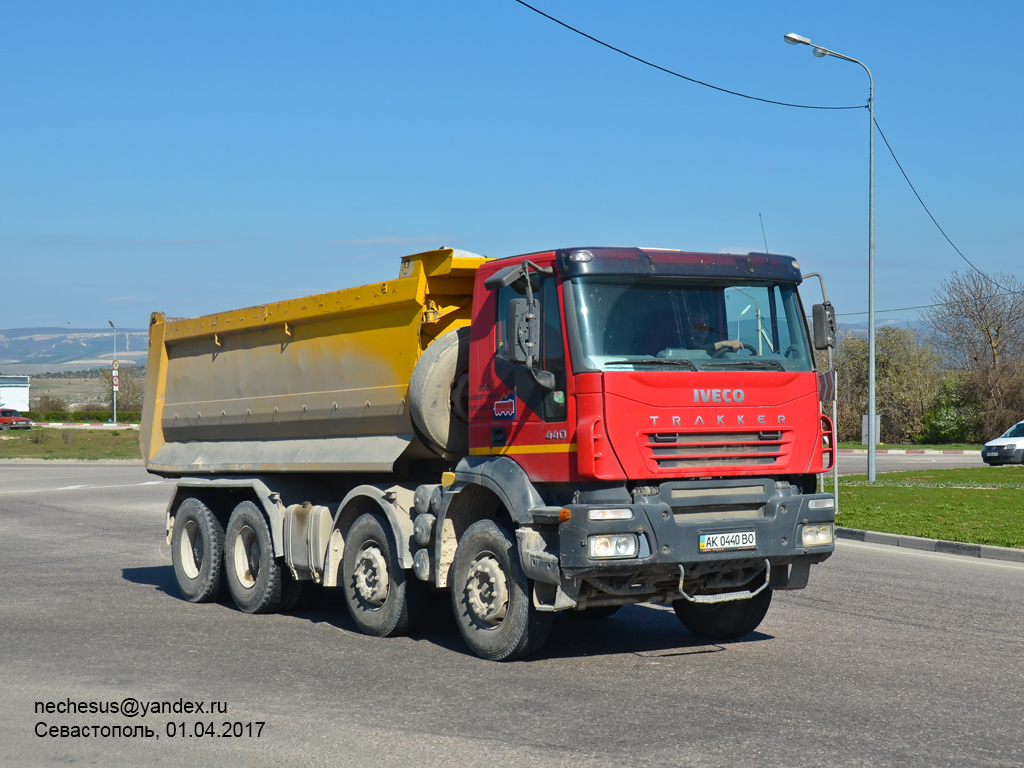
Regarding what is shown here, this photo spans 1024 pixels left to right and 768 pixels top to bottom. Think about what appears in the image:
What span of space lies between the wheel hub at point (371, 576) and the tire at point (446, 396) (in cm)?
108

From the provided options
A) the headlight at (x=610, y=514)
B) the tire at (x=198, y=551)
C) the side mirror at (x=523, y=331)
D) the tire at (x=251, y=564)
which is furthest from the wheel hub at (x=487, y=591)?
the tire at (x=198, y=551)

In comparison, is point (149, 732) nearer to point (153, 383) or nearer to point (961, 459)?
point (153, 383)

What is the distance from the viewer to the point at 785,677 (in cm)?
708

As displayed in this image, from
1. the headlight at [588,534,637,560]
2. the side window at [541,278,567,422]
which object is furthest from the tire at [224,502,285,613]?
the headlight at [588,534,637,560]

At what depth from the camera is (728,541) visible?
7.28 m


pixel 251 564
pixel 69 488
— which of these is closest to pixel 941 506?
pixel 251 564

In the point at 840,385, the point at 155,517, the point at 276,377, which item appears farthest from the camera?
the point at 840,385

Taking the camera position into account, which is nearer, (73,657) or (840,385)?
(73,657)

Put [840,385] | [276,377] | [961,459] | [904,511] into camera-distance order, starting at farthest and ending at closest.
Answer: [840,385] < [961,459] < [904,511] < [276,377]

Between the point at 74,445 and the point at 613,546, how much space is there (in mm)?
52636

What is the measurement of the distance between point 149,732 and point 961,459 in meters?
40.8

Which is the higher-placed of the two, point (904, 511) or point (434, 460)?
point (434, 460)

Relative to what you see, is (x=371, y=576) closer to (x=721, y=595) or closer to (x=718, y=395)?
(x=721, y=595)

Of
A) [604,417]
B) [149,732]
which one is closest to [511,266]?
[604,417]
